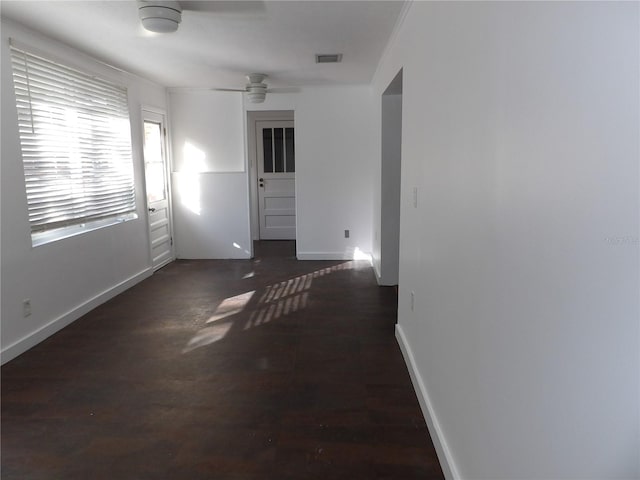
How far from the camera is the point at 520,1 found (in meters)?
1.18

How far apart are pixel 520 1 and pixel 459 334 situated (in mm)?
1192

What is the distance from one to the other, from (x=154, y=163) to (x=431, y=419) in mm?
4950

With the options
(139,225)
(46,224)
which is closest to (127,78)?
(139,225)

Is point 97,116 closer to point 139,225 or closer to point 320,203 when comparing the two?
point 139,225

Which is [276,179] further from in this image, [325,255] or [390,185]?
[390,185]

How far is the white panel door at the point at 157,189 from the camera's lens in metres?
5.71

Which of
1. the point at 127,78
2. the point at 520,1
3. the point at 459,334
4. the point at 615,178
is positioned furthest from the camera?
the point at 127,78

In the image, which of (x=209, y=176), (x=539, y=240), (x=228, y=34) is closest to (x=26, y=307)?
(x=228, y=34)

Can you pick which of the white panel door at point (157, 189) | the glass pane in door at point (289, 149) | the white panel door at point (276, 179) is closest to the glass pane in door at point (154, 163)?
the white panel door at point (157, 189)

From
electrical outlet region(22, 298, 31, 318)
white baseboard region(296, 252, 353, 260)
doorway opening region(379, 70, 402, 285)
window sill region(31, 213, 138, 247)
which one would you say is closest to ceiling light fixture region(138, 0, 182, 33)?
window sill region(31, 213, 138, 247)

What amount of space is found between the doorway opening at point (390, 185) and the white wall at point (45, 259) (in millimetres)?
2874

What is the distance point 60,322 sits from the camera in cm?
378

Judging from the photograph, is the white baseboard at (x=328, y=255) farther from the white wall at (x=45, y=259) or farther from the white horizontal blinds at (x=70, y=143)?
the white horizontal blinds at (x=70, y=143)

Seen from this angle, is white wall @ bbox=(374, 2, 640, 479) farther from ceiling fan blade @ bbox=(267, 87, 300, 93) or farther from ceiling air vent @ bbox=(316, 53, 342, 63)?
ceiling fan blade @ bbox=(267, 87, 300, 93)
